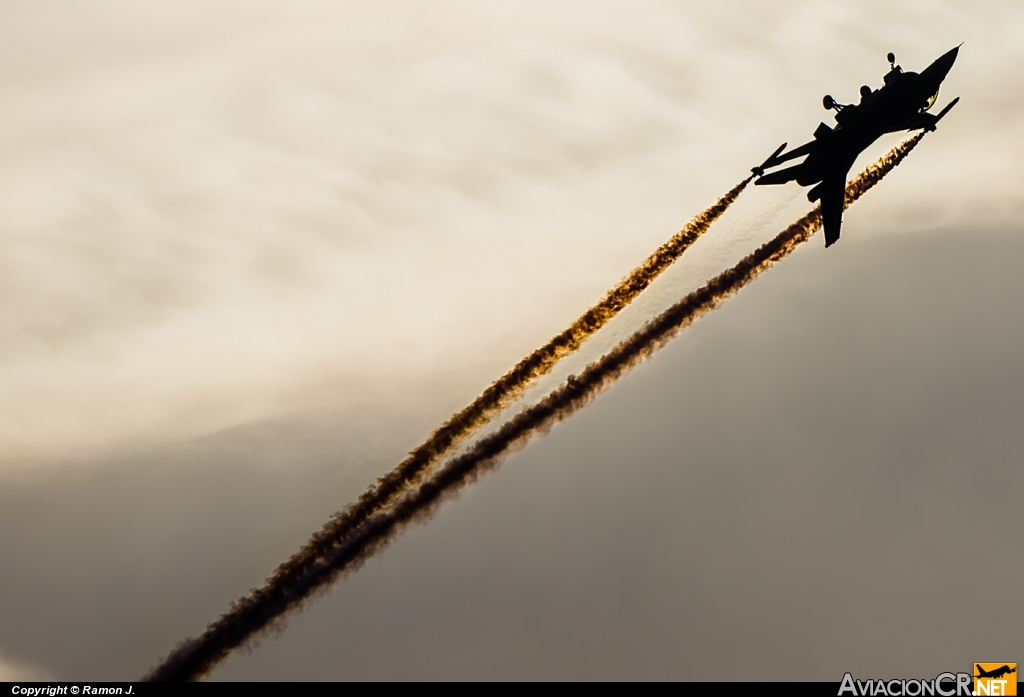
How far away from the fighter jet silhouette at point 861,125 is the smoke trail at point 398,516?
38.2 feet

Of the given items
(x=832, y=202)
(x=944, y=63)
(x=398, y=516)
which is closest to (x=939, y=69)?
(x=944, y=63)

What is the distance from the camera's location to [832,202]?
55188 mm

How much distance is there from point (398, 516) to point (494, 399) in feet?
27.6

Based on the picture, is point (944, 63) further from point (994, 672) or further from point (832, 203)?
point (994, 672)

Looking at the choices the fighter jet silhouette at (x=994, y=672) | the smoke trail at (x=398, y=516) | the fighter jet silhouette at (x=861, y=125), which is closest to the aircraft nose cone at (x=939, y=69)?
the fighter jet silhouette at (x=861, y=125)

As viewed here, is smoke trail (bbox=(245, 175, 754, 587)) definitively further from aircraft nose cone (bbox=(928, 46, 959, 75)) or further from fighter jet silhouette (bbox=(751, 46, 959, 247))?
aircraft nose cone (bbox=(928, 46, 959, 75))

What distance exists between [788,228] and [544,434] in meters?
20.3

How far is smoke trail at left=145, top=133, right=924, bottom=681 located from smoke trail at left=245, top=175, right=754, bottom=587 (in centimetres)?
59

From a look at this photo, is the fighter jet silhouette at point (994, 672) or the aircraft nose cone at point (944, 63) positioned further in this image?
the fighter jet silhouette at point (994, 672)

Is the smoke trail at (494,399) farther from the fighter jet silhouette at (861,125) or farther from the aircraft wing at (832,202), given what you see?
the aircraft wing at (832,202)

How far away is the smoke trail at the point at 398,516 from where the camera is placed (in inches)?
1971

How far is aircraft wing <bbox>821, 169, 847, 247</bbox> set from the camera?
54.7 meters

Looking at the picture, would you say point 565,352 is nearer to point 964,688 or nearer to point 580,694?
point 964,688

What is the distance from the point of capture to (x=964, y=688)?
183 feet
